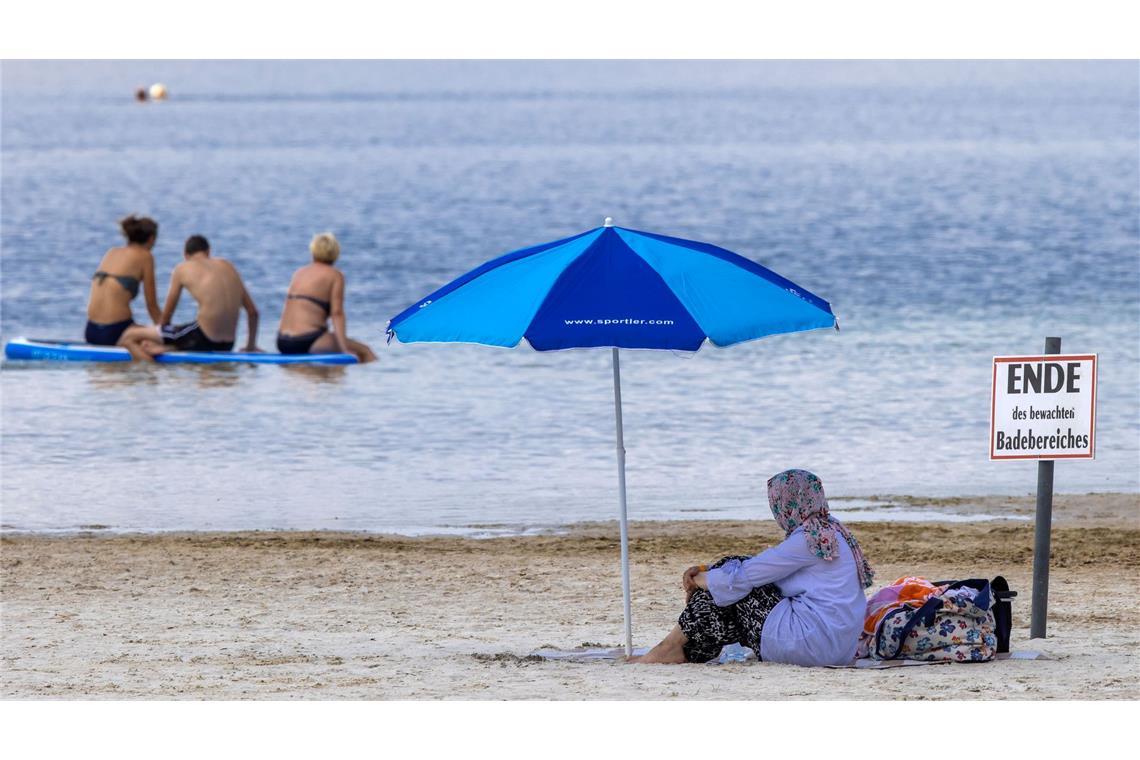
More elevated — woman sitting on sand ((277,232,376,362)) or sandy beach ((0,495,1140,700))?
woman sitting on sand ((277,232,376,362))

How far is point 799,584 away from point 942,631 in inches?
23.2

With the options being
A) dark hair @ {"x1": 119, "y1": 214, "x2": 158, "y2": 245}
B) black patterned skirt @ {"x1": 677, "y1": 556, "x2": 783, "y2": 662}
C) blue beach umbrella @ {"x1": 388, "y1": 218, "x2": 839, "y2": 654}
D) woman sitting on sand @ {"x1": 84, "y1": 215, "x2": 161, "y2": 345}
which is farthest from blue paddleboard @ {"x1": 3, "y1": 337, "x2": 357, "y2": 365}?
black patterned skirt @ {"x1": 677, "y1": 556, "x2": 783, "y2": 662}

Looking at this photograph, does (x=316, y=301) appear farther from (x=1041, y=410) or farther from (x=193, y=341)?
(x=1041, y=410)

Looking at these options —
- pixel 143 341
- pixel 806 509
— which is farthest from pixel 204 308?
pixel 806 509

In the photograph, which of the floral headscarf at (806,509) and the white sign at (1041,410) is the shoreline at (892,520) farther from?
the floral headscarf at (806,509)

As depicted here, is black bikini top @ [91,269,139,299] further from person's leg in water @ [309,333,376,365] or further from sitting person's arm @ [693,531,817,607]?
sitting person's arm @ [693,531,817,607]

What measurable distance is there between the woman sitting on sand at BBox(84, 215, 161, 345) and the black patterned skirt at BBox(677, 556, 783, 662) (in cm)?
1139

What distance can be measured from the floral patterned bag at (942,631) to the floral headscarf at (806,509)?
0.34 meters

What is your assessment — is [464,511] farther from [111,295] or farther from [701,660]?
[111,295]

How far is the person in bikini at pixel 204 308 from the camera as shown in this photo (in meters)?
17.1

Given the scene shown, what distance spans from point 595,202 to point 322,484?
36.2 m

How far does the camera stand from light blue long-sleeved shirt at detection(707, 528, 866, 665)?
6.36 m

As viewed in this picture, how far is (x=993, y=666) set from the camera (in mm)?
6477

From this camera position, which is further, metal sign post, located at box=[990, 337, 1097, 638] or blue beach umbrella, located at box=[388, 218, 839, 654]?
metal sign post, located at box=[990, 337, 1097, 638]
